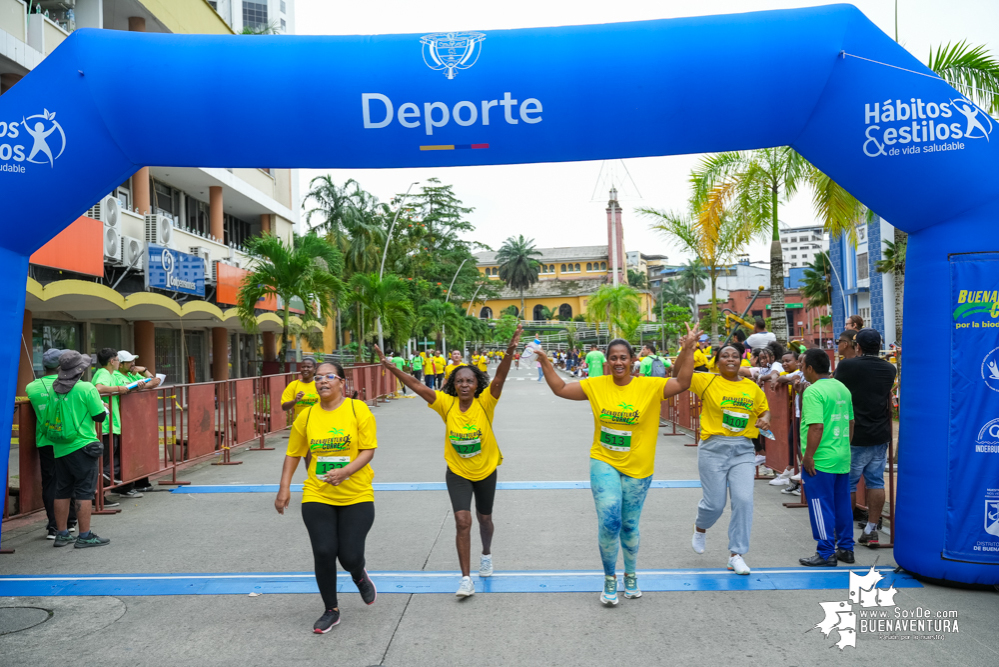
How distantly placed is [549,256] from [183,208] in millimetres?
94149

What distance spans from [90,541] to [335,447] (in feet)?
11.6

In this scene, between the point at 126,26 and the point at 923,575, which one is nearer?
the point at 923,575

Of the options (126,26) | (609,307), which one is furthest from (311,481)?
(609,307)

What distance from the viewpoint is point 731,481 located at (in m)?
5.80

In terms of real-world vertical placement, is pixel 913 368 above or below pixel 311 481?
above

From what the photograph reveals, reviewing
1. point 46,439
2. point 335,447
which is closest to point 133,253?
point 46,439

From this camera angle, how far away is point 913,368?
18.2 feet

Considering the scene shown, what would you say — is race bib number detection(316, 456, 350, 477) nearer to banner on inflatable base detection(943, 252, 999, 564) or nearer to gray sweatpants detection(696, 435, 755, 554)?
gray sweatpants detection(696, 435, 755, 554)

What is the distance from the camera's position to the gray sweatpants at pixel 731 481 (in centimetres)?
561

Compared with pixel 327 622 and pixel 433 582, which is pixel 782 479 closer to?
pixel 433 582

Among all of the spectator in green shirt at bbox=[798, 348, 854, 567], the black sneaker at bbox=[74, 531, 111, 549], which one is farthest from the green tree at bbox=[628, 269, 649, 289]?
the black sneaker at bbox=[74, 531, 111, 549]

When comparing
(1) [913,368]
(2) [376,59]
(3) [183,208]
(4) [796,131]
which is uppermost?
(3) [183,208]

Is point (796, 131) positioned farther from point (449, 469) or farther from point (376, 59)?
point (449, 469)

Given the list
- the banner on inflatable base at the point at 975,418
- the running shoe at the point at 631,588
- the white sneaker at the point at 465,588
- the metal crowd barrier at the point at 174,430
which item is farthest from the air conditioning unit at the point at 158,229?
the banner on inflatable base at the point at 975,418
